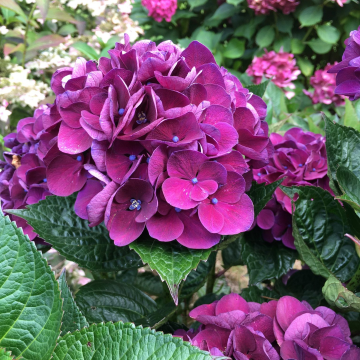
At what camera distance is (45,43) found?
1.49 m

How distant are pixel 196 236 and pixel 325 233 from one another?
29 cm

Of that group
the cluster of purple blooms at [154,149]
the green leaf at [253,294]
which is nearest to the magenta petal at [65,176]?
the cluster of purple blooms at [154,149]

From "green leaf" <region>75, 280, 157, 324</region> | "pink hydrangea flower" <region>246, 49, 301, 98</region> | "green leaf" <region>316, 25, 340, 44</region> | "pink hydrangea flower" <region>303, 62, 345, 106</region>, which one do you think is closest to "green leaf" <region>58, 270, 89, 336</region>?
"green leaf" <region>75, 280, 157, 324</region>

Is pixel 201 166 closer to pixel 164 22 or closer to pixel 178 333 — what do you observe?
pixel 178 333

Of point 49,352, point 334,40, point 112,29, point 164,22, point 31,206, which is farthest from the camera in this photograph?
point 164,22

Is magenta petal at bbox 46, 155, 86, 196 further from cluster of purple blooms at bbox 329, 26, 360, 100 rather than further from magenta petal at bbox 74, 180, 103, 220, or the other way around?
cluster of purple blooms at bbox 329, 26, 360, 100

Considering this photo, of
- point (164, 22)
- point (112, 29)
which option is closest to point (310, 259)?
point (112, 29)

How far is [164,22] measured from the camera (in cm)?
253

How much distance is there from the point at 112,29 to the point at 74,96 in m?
1.22

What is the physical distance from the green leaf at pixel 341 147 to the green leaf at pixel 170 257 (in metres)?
0.28

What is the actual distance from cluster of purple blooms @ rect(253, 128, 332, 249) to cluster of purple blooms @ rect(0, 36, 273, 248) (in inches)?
6.8

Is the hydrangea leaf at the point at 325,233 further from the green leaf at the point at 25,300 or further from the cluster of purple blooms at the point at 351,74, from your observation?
the green leaf at the point at 25,300

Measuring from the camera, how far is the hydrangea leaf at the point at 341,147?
26.6 inches

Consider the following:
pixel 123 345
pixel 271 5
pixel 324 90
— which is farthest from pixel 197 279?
pixel 271 5
